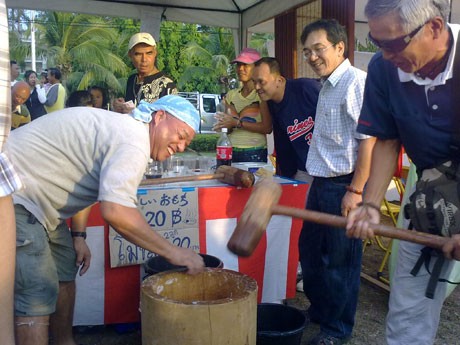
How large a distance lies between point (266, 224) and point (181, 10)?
5.97 m

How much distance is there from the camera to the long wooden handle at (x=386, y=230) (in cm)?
199

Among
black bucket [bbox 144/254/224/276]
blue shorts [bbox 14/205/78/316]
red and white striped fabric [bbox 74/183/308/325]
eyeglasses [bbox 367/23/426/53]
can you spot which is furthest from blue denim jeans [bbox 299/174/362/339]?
blue shorts [bbox 14/205/78/316]

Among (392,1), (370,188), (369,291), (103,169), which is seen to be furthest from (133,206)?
(369,291)

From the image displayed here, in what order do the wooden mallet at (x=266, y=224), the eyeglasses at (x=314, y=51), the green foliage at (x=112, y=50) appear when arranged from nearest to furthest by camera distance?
the wooden mallet at (x=266, y=224) < the eyeglasses at (x=314, y=51) < the green foliage at (x=112, y=50)

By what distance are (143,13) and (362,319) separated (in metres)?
5.12

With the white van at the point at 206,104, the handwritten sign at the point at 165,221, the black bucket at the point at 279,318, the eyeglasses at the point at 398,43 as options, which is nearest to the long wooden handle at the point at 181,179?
the handwritten sign at the point at 165,221

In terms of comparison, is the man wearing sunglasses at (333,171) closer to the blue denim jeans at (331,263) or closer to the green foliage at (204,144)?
the blue denim jeans at (331,263)

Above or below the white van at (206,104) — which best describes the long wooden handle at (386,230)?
below

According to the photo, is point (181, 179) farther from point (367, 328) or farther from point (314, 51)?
point (367, 328)

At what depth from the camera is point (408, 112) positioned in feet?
7.02

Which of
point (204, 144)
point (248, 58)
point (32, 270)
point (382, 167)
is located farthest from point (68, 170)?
point (204, 144)

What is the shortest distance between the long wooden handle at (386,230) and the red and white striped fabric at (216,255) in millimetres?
1379

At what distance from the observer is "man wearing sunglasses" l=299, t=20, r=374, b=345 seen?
321 cm

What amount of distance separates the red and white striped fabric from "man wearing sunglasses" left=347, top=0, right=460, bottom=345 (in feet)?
4.29
